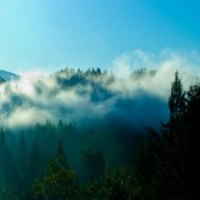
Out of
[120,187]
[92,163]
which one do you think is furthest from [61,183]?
[120,187]

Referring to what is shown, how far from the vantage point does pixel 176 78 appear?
5531 cm

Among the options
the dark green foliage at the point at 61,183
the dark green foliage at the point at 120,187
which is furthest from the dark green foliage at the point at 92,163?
the dark green foliage at the point at 120,187

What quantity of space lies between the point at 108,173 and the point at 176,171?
33.6m

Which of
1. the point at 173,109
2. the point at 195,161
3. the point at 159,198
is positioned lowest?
the point at 159,198

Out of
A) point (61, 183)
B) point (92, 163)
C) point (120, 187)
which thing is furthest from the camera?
point (92, 163)

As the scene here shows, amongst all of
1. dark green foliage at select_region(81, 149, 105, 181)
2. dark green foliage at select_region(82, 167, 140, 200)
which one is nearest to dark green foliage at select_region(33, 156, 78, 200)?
dark green foliage at select_region(81, 149, 105, 181)

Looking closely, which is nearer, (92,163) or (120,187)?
(120,187)

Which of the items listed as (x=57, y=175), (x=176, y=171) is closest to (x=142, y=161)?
(x=176, y=171)

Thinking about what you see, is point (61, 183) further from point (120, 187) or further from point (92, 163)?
point (120, 187)

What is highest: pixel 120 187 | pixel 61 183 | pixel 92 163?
pixel 92 163

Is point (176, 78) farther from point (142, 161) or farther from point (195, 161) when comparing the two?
point (195, 161)

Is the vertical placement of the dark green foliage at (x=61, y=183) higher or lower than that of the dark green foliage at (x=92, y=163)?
lower

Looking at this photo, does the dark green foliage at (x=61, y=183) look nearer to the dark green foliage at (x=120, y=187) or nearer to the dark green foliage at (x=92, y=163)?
the dark green foliage at (x=92, y=163)

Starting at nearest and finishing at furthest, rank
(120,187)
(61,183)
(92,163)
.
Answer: (120,187) → (61,183) → (92,163)
